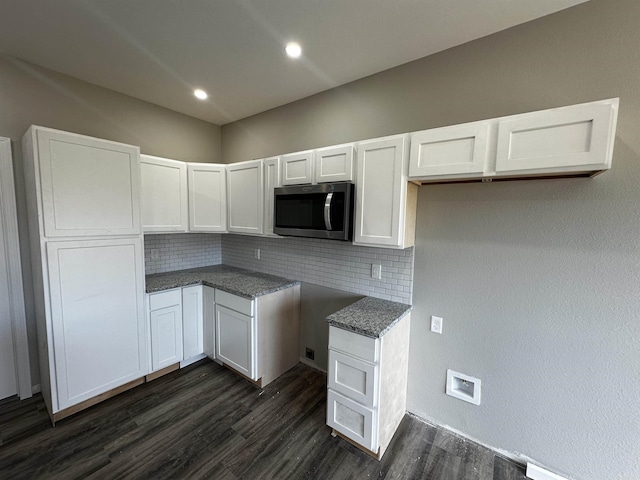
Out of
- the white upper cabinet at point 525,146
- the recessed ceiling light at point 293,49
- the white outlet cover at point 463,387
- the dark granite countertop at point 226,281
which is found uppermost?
the recessed ceiling light at point 293,49

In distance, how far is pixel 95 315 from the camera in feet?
6.95

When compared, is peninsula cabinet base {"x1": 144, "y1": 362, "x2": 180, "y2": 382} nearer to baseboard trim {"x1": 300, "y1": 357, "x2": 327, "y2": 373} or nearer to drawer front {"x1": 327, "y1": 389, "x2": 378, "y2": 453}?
baseboard trim {"x1": 300, "y1": 357, "x2": 327, "y2": 373}

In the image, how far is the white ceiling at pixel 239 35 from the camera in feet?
4.97

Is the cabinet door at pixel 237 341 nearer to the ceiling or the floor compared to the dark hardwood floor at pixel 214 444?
nearer to the ceiling

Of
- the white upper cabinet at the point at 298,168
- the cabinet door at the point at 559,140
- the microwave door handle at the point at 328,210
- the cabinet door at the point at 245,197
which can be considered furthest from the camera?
the cabinet door at the point at 245,197

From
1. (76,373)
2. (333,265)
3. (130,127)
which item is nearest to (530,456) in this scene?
(333,265)

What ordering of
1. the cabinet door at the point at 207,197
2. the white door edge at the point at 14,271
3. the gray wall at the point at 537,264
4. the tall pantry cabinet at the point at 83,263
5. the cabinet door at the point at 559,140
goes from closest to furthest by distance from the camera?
1. the cabinet door at the point at 559,140
2. the gray wall at the point at 537,264
3. the tall pantry cabinet at the point at 83,263
4. the white door edge at the point at 14,271
5. the cabinet door at the point at 207,197

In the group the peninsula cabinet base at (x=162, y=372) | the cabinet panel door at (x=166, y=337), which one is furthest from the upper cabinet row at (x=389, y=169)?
the peninsula cabinet base at (x=162, y=372)

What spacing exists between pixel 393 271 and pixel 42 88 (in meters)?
3.35

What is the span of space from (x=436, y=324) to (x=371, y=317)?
Answer: 0.56 meters

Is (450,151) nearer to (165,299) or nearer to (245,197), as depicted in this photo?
(245,197)

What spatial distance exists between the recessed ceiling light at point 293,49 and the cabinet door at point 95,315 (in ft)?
6.56

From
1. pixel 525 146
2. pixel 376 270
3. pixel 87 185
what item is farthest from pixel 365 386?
pixel 87 185

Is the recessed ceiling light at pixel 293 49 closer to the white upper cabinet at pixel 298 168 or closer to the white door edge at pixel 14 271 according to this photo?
the white upper cabinet at pixel 298 168
